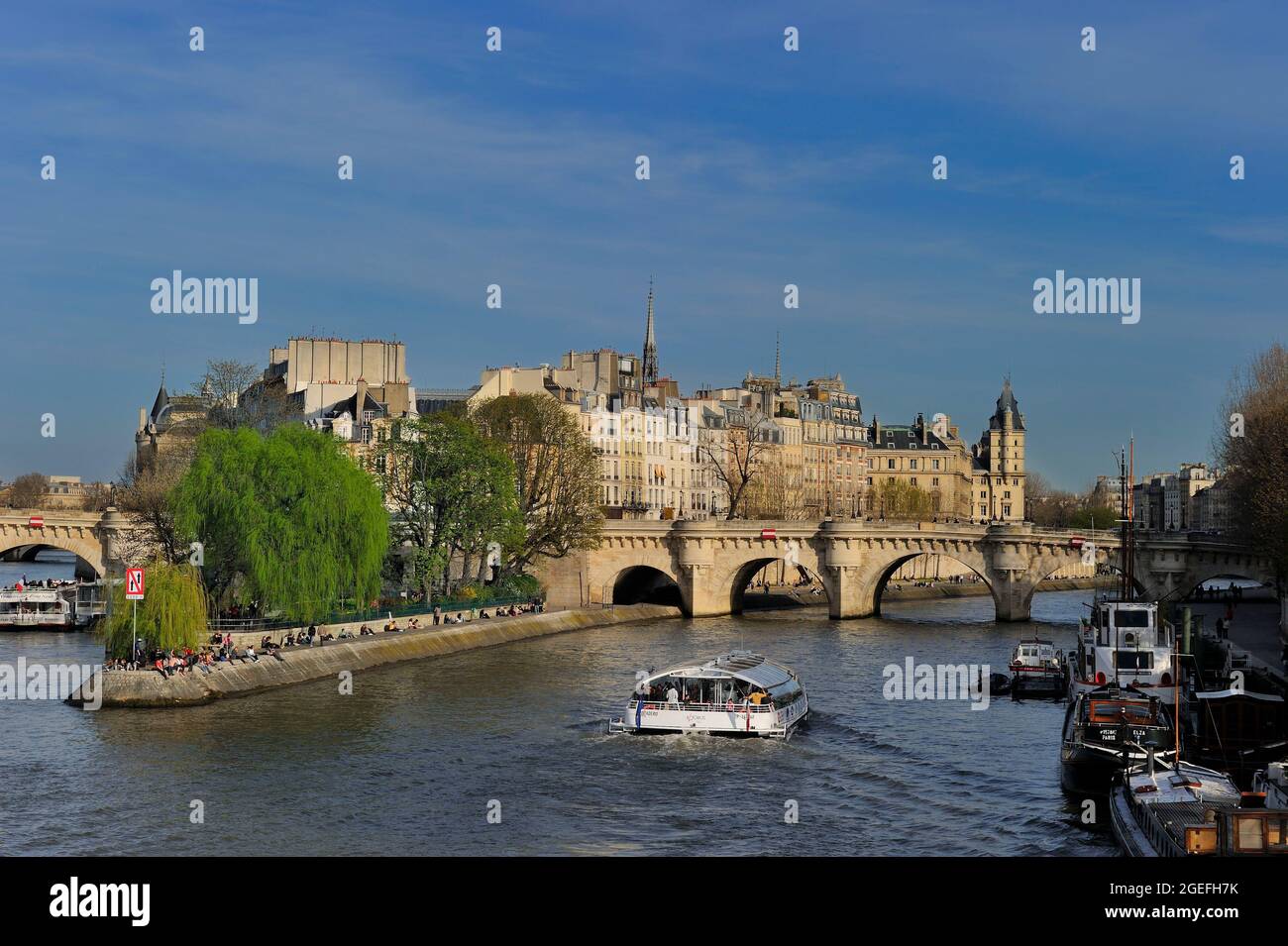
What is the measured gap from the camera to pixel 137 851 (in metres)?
32.3

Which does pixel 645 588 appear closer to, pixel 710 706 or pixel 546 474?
pixel 546 474

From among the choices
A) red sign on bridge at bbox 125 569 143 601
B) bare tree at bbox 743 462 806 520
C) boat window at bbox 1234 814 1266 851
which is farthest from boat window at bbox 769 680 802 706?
bare tree at bbox 743 462 806 520

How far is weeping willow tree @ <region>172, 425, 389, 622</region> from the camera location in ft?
212

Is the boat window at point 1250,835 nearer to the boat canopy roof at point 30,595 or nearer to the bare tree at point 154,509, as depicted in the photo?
the bare tree at point 154,509

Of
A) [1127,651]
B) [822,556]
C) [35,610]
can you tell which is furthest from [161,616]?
[822,556]

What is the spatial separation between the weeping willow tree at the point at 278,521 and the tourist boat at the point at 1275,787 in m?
41.9

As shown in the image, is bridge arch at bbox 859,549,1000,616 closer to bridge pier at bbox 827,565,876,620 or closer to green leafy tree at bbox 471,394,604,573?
bridge pier at bbox 827,565,876,620

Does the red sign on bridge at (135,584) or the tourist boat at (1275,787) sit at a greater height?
the red sign on bridge at (135,584)

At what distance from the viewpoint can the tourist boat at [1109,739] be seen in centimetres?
3841

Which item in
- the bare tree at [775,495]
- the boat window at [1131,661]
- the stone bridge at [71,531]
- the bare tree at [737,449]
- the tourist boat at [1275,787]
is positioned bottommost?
the tourist boat at [1275,787]

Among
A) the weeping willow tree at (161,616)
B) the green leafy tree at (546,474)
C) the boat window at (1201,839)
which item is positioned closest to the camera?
the boat window at (1201,839)

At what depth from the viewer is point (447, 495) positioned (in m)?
85.4

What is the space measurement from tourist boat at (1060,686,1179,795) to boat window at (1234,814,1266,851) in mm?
10763

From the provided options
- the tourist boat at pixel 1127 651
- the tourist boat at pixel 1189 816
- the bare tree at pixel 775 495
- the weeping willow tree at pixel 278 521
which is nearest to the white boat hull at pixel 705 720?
the tourist boat at pixel 1127 651
